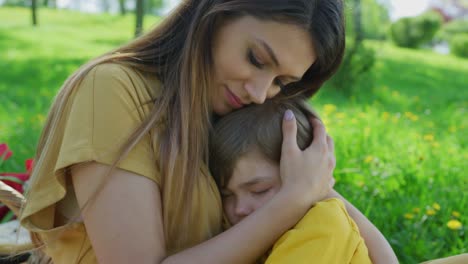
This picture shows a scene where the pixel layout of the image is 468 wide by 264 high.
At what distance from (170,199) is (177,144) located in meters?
0.14

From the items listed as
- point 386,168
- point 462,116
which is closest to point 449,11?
point 462,116

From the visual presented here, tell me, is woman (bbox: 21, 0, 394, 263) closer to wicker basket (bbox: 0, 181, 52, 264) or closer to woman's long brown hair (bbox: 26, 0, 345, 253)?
woman's long brown hair (bbox: 26, 0, 345, 253)

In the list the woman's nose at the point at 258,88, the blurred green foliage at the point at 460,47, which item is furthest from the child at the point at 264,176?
the blurred green foliage at the point at 460,47

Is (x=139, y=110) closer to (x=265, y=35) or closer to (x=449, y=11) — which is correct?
(x=265, y=35)

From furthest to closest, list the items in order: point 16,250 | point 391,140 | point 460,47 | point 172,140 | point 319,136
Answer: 1. point 460,47
2. point 391,140
3. point 16,250
4. point 319,136
5. point 172,140

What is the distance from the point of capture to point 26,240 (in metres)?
2.23

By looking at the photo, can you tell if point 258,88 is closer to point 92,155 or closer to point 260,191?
point 260,191

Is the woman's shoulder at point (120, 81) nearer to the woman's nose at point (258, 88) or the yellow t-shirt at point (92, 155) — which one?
the yellow t-shirt at point (92, 155)

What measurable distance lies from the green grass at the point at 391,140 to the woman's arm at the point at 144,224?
3.88ft

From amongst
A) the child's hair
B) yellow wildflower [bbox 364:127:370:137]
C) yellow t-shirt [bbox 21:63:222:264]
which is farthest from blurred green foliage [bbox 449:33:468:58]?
yellow t-shirt [bbox 21:63:222:264]

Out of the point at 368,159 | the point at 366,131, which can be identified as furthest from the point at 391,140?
the point at 368,159

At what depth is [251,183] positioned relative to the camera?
69.2 inches

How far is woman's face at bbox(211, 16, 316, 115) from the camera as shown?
1665mm

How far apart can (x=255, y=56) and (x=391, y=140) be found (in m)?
2.54
